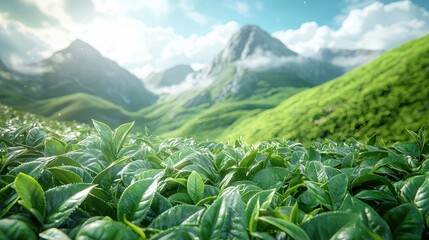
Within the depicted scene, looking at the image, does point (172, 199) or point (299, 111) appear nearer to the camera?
point (172, 199)

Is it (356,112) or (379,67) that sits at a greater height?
(379,67)

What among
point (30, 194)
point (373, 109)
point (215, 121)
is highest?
point (215, 121)

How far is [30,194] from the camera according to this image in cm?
135

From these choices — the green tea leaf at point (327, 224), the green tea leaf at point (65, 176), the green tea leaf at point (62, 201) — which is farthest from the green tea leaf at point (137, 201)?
the green tea leaf at point (327, 224)

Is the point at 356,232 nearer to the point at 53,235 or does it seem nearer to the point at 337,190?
the point at 337,190

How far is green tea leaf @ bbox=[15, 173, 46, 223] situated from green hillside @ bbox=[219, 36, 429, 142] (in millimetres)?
29889

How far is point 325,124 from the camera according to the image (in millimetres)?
33781

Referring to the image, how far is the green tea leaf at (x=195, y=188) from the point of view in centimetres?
166

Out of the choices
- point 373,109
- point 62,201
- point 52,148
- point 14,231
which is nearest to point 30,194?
point 62,201

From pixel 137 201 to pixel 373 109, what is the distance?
35.2 m

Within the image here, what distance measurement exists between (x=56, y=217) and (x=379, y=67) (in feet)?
159

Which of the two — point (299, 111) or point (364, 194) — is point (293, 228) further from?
point (299, 111)

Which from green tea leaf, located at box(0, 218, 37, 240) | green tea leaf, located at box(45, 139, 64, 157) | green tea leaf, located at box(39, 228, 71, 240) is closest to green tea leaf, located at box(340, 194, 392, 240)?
green tea leaf, located at box(39, 228, 71, 240)

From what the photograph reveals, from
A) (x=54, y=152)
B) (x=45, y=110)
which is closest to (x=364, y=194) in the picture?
(x=54, y=152)
